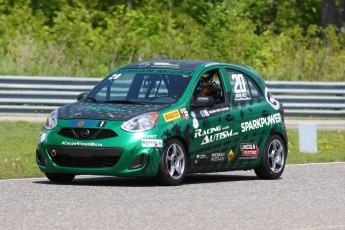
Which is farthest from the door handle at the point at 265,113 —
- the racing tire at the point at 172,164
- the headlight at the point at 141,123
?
the headlight at the point at 141,123

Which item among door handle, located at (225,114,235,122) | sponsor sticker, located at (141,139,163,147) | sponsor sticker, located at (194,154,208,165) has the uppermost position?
sponsor sticker, located at (141,139,163,147)

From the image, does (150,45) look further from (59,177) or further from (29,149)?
(59,177)

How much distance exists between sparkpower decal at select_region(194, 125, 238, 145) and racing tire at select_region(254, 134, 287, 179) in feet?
2.44

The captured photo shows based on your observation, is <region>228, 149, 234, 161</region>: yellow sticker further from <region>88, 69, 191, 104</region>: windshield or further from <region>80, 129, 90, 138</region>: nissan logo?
<region>80, 129, 90, 138</region>: nissan logo

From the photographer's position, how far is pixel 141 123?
12.8 meters

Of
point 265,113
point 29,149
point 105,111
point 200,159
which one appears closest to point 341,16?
point 29,149

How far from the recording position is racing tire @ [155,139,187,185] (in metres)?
12.9

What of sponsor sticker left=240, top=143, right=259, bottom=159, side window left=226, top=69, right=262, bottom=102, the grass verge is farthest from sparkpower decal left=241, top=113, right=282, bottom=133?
the grass verge

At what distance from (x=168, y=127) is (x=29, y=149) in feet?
20.1

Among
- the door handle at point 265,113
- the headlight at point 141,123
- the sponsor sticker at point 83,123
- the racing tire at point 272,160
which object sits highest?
the sponsor sticker at point 83,123

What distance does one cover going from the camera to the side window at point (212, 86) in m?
14.0

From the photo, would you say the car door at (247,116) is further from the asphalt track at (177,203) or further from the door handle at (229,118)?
the asphalt track at (177,203)

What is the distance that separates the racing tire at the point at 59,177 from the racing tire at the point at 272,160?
249 cm

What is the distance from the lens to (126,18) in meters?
38.1
